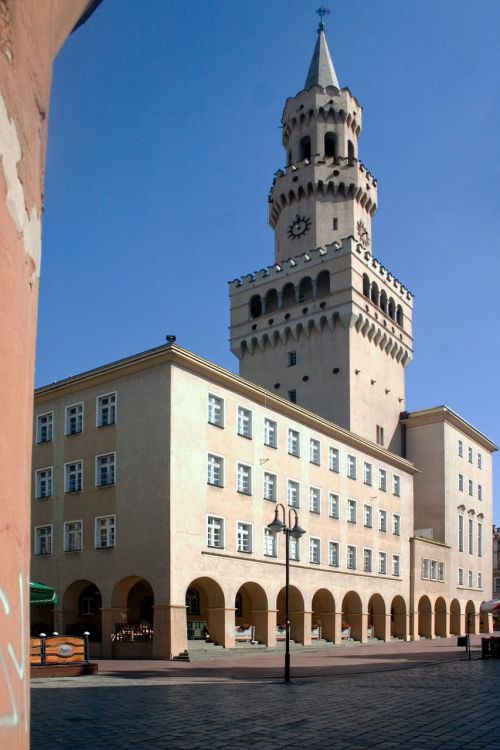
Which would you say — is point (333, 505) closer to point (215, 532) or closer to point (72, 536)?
point (215, 532)

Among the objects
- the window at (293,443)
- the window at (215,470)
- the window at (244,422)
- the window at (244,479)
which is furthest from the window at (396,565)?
the window at (215,470)

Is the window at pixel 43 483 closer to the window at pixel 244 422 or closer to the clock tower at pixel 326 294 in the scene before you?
the window at pixel 244 422

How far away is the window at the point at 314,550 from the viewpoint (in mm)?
43050

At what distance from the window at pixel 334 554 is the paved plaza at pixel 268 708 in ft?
52.3

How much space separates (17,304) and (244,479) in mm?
35454

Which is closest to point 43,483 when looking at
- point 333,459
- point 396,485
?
point 333,459

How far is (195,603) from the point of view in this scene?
1543 inches

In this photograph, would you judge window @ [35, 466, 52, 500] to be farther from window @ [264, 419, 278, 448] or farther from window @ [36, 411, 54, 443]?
window @ [264, 419, 278, 448]

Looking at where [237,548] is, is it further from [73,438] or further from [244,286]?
[244,286]

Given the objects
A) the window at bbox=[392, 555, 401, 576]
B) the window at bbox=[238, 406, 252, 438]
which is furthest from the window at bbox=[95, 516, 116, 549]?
the window at bbox=[392, 555, 401, 576]

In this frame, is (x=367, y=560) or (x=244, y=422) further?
(x=367, y=560)

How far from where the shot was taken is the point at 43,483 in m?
39.2

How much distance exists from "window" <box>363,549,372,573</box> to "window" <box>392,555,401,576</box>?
3648 mm

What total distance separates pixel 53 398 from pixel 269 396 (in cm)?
1061
